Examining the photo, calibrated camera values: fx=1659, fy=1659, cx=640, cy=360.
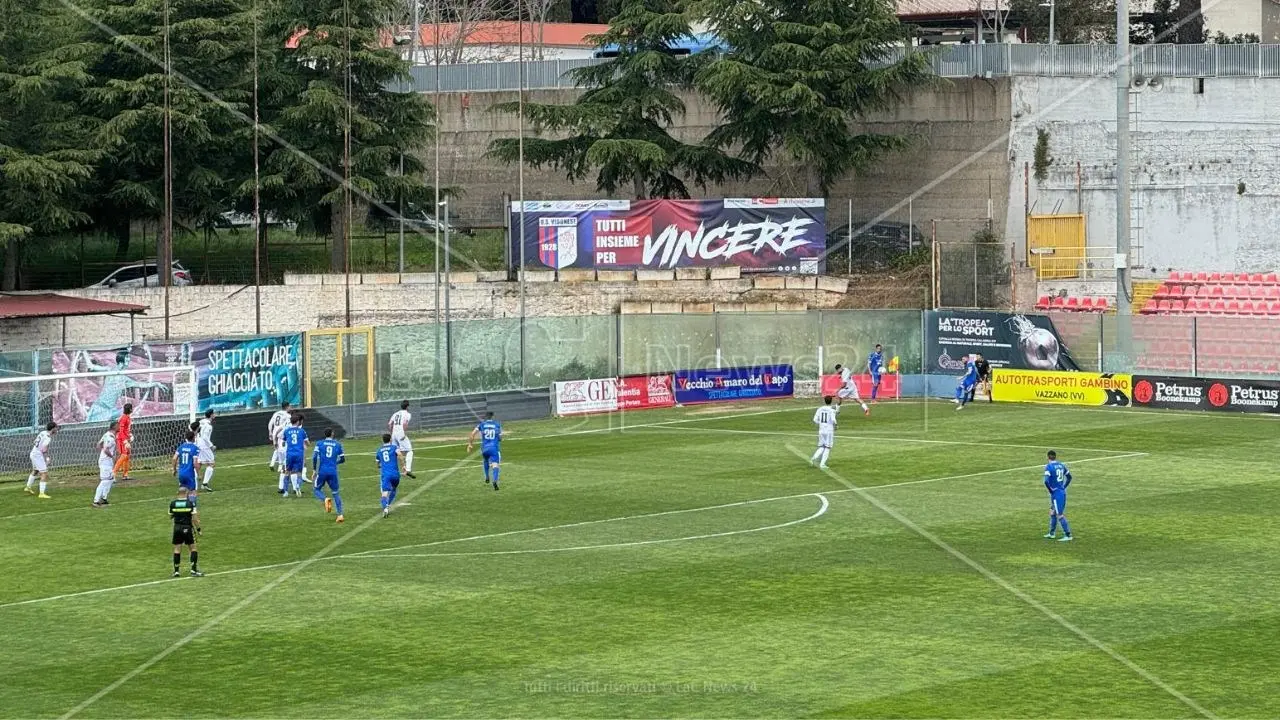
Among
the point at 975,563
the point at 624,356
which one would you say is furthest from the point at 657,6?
the point at 975,563

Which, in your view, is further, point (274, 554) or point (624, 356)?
point (624, 356)

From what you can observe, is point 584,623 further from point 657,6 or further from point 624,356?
point 657,6

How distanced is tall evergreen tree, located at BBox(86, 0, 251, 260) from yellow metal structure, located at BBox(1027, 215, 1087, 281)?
31.1 m

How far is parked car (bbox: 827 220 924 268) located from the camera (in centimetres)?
6562

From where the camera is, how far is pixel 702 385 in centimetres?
5475

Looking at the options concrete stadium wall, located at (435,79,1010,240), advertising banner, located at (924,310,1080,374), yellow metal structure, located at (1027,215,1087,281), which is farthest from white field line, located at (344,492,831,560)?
concrete stadium wall, located at (435,79,1010,240)

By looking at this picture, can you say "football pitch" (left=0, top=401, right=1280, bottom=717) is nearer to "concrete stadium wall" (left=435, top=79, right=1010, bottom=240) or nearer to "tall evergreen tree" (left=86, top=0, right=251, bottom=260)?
"concrete stadium wall" (left=435, top=79, right=1010, bottom=240)

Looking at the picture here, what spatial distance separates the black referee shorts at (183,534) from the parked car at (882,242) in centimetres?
4363

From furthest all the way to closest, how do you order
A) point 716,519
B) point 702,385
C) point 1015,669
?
point 702,385 → point 716,519 → point 1015,669

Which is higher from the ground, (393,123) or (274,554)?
(393,123)

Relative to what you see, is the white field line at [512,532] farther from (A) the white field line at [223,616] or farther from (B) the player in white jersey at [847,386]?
(B) the player in white jersey at [847,386]

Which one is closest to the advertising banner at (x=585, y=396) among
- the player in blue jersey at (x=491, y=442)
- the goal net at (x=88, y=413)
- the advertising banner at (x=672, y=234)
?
the advertising banner at (x=672, y=234)

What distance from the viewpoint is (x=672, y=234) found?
61375mm

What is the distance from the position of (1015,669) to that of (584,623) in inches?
233
